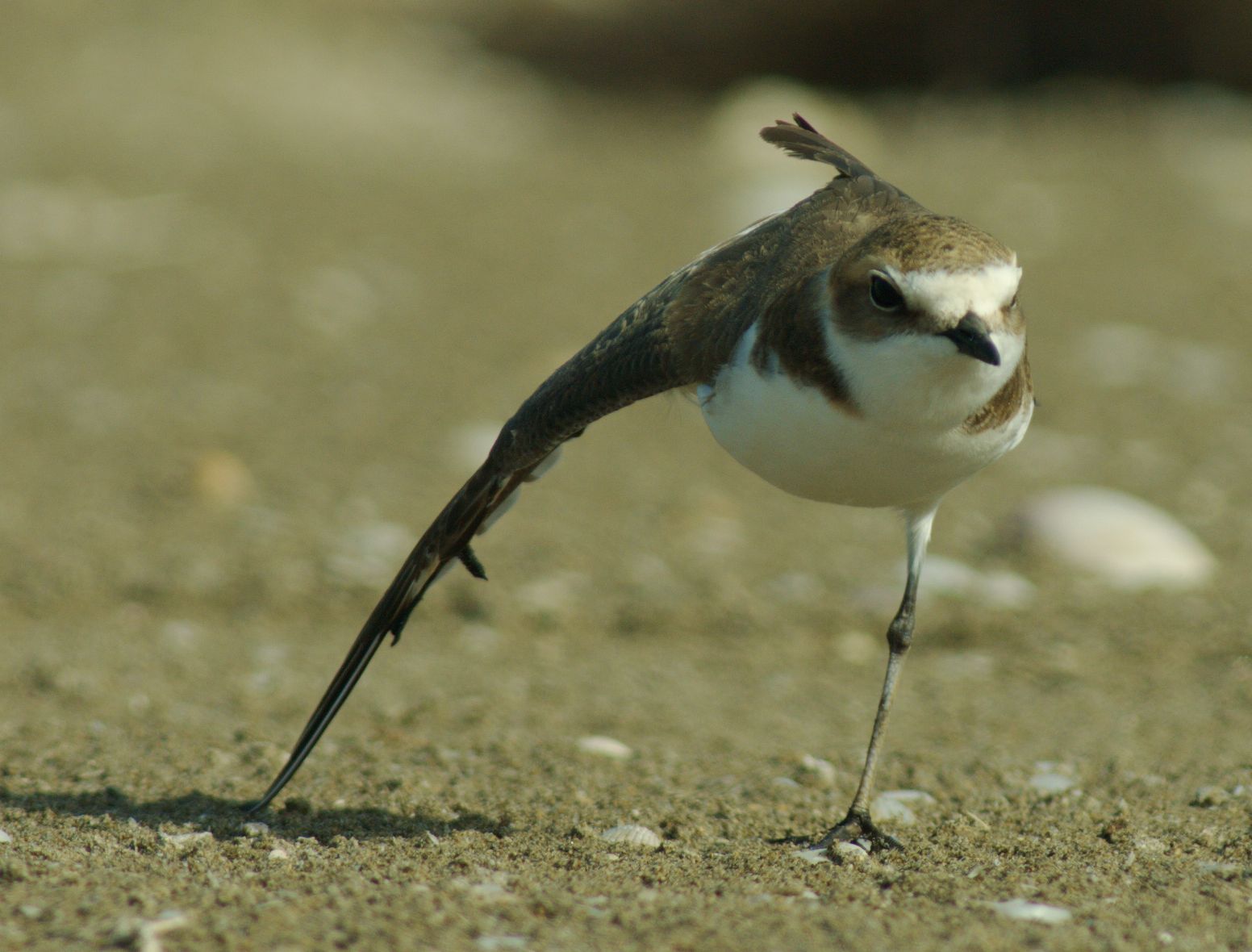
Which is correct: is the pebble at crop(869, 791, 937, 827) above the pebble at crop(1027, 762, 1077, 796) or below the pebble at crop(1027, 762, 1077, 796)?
below

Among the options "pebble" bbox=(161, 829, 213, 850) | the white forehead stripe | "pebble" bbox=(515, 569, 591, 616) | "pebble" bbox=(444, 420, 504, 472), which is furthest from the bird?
"pebble" bbox=(444, 420, 504, 472)

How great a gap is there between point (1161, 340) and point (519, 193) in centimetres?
496

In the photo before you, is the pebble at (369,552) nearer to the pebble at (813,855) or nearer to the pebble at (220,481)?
the pebble at (220,481)

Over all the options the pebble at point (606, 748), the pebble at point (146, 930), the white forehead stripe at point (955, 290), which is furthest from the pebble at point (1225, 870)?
the pebble at point (146, 930)

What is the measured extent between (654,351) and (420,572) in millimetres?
922

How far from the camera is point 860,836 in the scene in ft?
12.9

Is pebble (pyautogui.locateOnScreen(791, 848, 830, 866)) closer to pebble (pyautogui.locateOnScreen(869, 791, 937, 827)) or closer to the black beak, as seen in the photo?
pebble (pyautogui.locateOnScreen(869, 791, 937, 827))

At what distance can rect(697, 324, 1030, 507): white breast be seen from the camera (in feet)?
11.2

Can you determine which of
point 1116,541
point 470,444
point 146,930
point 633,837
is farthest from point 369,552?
point 146,930

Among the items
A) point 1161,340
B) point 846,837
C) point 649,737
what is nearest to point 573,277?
point 1161,340

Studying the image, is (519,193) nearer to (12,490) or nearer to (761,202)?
(761,202)

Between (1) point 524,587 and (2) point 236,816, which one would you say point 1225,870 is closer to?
(2) point 236,816

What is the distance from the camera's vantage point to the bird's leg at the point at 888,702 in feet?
12.9

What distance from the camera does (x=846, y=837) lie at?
391cm
